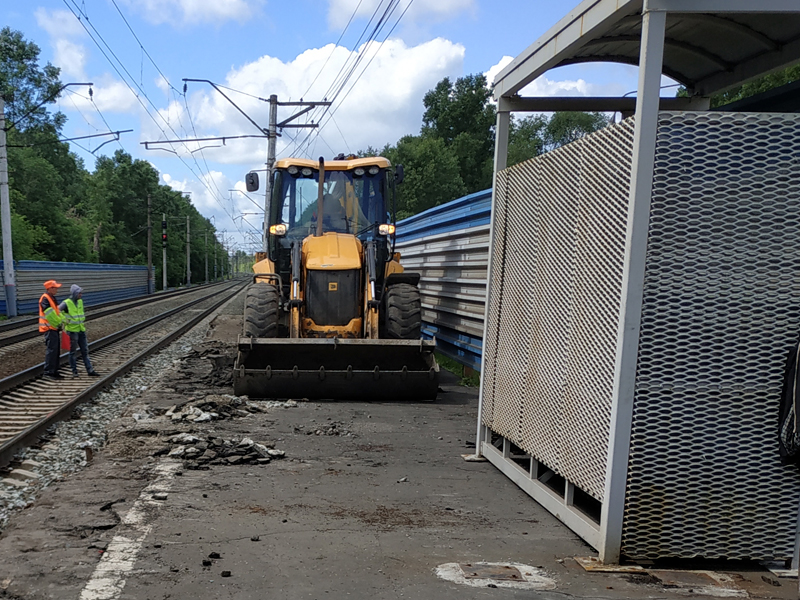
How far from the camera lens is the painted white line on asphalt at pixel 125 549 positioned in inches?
141

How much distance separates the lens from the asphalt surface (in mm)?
3717

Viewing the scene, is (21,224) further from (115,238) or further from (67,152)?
(67,152)

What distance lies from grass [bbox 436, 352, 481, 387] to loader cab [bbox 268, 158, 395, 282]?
7.84ft

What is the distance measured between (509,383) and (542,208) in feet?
4.88

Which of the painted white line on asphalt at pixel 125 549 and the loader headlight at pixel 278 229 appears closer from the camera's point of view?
the painted white line on asphalt at pixel 125 549

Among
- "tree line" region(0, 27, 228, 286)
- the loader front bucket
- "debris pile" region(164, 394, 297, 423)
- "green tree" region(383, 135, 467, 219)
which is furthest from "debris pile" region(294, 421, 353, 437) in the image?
"green tree" region(383, 135, 467, 219)

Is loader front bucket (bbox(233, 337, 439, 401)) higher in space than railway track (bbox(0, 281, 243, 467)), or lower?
higher

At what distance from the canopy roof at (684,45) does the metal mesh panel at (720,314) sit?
105 cm

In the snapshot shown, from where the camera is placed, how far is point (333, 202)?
10930 mm

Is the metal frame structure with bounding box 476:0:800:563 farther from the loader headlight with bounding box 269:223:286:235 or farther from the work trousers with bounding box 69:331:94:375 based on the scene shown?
the work trousers with bounding box 69:331:94:375

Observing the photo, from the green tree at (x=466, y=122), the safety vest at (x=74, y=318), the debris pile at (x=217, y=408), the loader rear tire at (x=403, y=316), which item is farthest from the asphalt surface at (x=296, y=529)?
the green tree at (x=466, y=122)

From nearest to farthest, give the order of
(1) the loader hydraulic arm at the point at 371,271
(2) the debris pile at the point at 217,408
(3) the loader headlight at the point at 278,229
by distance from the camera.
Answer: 1. (2) the debris pile at the point at 217,408
2. (1) the loader hydraulic arm at the point at 371,271
3. (3) the loader headlight at the point at 278,229

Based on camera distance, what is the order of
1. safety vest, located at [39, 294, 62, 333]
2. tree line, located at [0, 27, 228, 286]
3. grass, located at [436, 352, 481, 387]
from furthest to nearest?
1. tree line, located at [0, 27, 228, 286]
2. grass, located at [436, 352, 481, 387]
3. safety vest, located at [39, 294, 62, 333]

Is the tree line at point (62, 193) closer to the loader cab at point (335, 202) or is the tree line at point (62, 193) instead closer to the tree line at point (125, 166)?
the tree line at point (125, 166)
